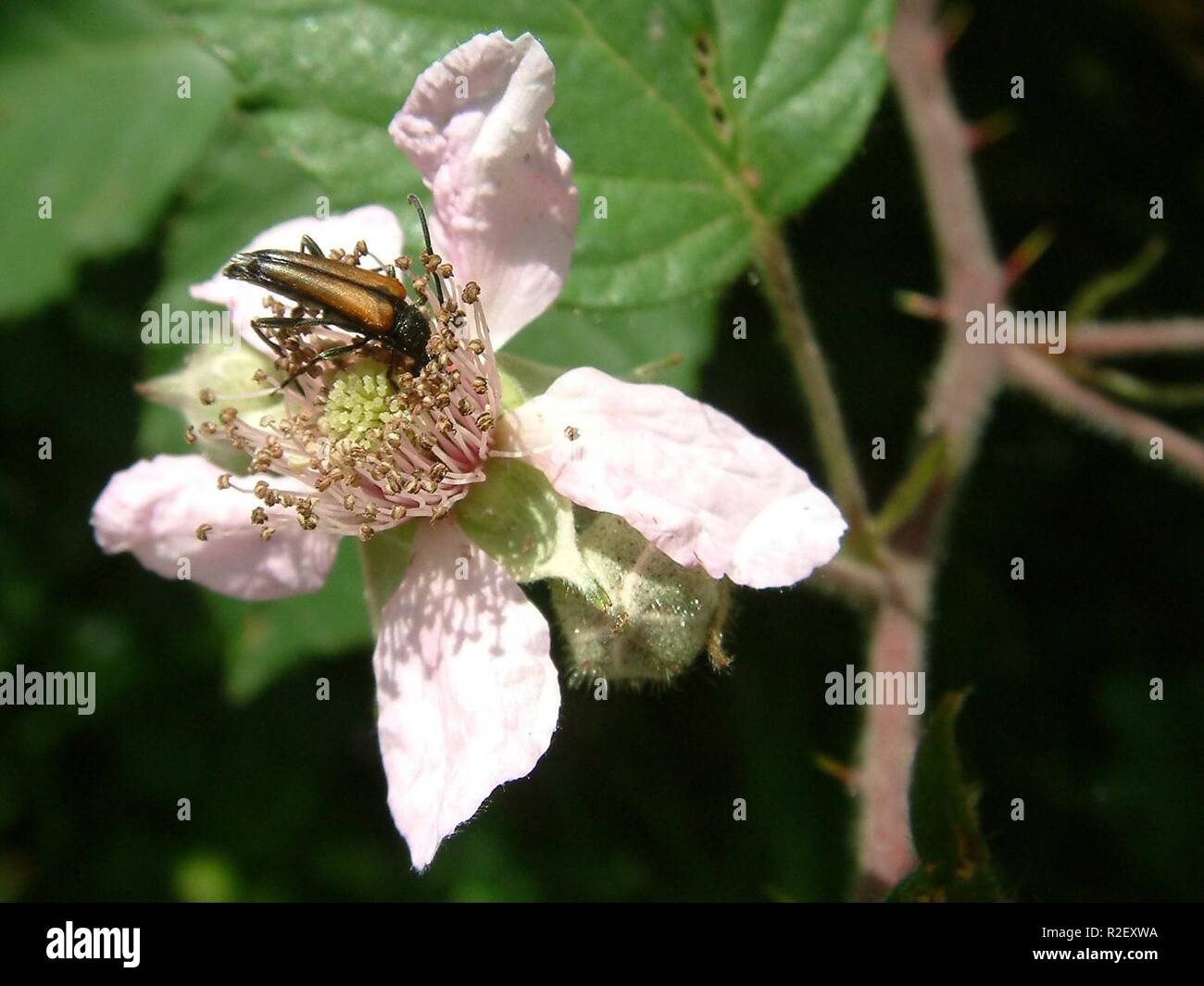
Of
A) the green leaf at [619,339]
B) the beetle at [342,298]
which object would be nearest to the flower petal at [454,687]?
the beetle at [342,298]

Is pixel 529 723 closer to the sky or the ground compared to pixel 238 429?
closer to the ground

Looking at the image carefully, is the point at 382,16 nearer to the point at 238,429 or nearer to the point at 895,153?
the point at 238,429

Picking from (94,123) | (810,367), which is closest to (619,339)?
(810,367)

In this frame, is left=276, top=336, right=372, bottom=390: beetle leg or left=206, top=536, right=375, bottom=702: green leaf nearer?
left=276, top=336, right=372, bottom=390: beetle leg

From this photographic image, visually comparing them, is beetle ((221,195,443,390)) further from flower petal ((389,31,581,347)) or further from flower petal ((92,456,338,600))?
flower petal ((92,456,338,600))

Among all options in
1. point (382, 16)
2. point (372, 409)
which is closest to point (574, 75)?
point (382, 16)

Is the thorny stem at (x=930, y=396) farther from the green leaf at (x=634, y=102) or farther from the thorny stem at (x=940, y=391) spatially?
the green leaf at (x=634, y=102)

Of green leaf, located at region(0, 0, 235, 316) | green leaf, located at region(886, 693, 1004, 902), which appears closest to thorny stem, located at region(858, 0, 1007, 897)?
green leaf, located at region(886, 693, 1004, 902)
